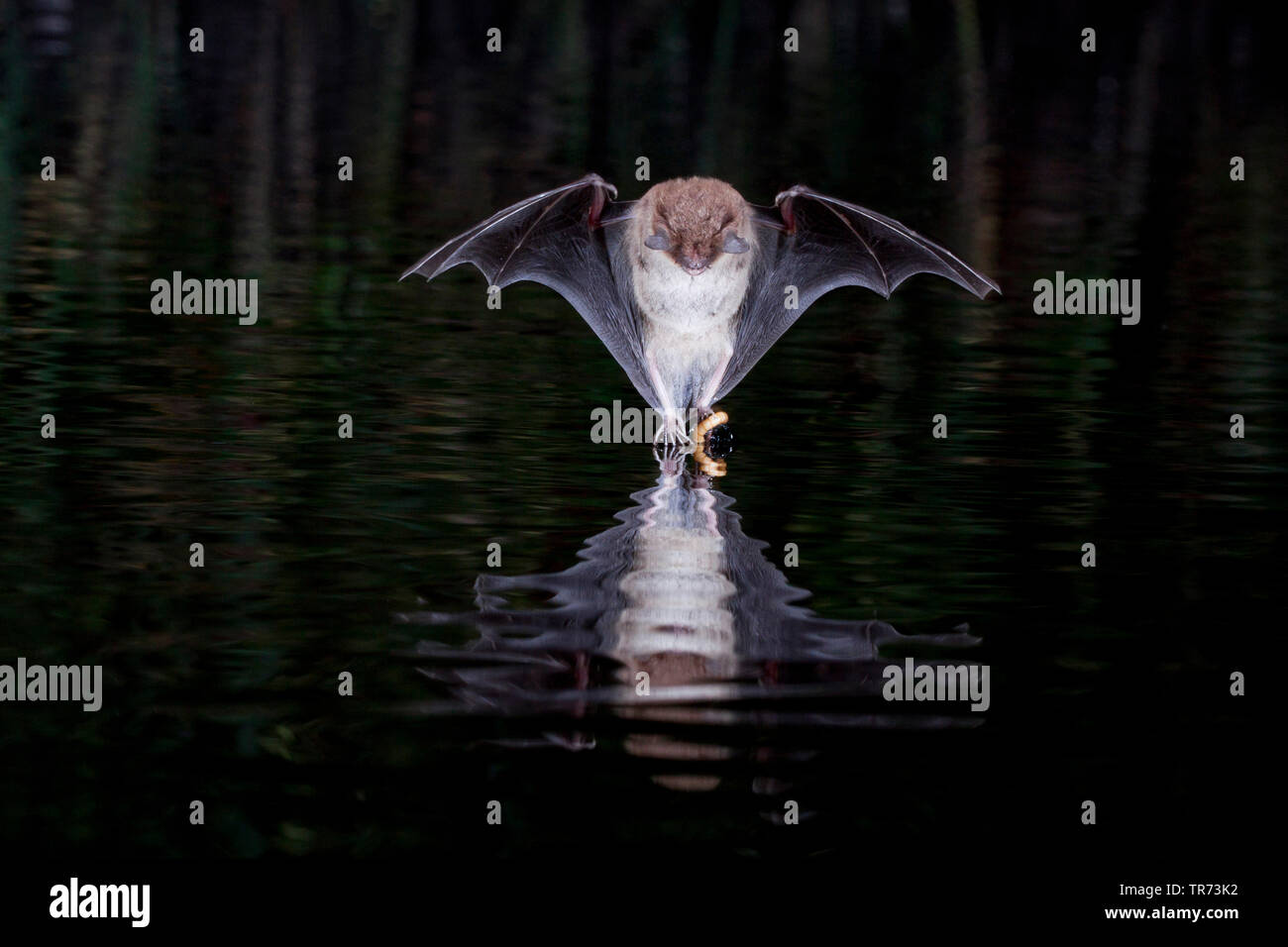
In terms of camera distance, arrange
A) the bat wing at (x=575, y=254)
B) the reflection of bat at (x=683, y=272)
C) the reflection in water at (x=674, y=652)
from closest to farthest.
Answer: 1. the reflection in water at (x=674, y=652)
2. the reflection of bat at (x=683, y=272)
3. the bat wing at (x=575, y=254)

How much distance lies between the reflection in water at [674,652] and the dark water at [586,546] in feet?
0.08

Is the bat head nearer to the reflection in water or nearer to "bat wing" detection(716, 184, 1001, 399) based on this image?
"bat wing" detection(716, 184, 1001, 399)

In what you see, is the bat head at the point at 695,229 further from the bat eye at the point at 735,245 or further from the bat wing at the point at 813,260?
the bat wing at the point at 813,260

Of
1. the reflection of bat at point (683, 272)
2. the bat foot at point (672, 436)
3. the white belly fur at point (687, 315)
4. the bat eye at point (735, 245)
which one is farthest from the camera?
the bat foot at point (672, 436)

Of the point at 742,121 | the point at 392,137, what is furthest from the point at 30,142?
the point at 742,121

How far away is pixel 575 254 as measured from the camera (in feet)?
41.9

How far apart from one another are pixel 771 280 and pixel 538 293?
4.94 metres

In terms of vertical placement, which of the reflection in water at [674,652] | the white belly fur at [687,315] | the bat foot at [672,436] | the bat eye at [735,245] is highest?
the bat eye at [735,245]

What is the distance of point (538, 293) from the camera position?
17.5m

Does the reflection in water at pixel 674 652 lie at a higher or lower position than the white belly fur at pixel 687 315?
lower

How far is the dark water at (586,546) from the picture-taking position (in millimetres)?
6742

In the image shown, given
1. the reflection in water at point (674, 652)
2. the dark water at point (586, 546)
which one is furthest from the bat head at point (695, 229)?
the reflection in water at point (674, 652)

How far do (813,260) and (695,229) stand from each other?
146 centimetres

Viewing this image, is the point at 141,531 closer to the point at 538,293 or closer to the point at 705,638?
the point at 705,638
